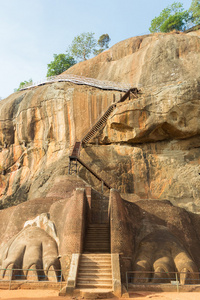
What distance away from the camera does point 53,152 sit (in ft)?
93.8

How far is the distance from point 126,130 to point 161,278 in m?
16.8

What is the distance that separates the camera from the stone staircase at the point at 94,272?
1026cm

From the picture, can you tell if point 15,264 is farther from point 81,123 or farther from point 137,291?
point 81,123

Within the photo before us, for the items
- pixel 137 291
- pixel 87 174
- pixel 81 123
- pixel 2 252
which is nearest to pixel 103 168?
pixel 87 174

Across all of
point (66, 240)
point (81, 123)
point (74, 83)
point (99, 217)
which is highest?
point (74, 83)

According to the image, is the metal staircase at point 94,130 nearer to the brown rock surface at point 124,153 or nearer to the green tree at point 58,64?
the brown rock surface at point 124,153

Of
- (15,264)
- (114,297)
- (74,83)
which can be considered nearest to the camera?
(114,297)

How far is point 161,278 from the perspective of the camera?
11.2m

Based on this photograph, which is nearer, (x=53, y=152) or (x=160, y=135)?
(x=160, y=135)

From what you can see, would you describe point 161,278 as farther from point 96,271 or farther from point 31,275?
point 31,275

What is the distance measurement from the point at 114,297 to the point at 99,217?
6674 mm

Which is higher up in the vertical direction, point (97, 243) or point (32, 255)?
point (97, 243)

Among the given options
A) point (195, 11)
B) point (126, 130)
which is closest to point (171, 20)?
point (195, 11)

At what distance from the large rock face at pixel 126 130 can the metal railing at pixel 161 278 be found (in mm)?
10626
